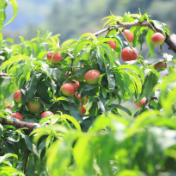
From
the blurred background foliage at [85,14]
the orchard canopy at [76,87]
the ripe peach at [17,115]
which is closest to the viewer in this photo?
the orchard canopy at [76,87]

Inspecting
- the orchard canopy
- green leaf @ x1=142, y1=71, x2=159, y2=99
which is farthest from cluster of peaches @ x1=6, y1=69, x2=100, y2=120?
green leaf @ x1=142, y1=71, x2=159, y2=99

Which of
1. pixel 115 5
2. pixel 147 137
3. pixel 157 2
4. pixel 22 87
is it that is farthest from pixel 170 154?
pixel 115 5

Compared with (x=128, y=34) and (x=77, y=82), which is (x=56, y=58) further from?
(x=128, y=34)

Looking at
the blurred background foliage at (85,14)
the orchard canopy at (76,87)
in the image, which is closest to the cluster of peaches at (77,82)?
the orchard canopy at (76,87)

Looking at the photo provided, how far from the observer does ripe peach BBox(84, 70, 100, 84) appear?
732 millimetres

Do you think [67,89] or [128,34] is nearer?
[67,89]

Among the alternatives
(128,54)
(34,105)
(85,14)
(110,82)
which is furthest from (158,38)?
(85,14)

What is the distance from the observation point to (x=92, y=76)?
731mm

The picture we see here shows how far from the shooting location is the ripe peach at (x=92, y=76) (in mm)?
732

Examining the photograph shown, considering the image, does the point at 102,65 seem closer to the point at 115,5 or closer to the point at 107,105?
the point at 107,105

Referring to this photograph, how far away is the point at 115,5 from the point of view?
23.2m

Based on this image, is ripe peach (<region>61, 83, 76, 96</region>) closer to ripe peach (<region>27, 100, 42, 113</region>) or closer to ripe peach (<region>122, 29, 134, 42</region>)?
ripe peach (<region>27, 100, 42, 113</region>)

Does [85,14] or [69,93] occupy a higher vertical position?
[85,14]

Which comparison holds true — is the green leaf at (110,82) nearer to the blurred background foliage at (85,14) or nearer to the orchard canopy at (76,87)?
the orchard canopy at (76,87)
